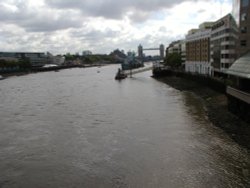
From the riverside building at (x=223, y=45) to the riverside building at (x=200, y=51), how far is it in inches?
346

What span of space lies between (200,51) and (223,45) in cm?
3101

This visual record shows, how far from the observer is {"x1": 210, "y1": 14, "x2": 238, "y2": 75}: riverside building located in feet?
210

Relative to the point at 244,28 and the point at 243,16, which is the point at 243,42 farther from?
the point at 243,16

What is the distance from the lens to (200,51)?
99562mm

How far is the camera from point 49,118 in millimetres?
38375

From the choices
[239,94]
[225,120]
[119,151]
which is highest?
[239,94]

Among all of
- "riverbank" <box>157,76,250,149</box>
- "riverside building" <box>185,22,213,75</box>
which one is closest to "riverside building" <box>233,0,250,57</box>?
"riverbank" <box>157,76,250,149</box>

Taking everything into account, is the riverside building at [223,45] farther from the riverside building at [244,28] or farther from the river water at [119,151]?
the river water at [119,151]

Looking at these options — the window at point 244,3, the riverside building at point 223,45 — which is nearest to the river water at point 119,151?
the window at point 244,3

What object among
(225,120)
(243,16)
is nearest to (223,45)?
(243,16)

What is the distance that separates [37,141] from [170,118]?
15405mm

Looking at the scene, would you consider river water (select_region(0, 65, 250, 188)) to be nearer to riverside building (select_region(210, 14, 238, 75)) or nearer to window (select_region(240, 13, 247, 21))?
window (select_region(240, 13, 247, 21))

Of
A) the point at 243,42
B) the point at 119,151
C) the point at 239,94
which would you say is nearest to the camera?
the point at 119,151

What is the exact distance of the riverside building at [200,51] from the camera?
91.3m
